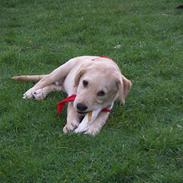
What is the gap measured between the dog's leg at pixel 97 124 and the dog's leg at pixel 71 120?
146 mm

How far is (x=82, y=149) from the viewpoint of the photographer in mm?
4645

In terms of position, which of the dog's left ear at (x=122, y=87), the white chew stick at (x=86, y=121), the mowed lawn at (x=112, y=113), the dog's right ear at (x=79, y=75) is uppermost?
the dog's right ear at (x=79, y=75)

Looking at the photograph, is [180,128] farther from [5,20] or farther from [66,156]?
[5,20]

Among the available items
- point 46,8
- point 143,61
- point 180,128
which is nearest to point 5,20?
point 46,8

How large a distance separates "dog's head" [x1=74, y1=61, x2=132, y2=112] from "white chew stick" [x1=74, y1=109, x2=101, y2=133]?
0.07 m

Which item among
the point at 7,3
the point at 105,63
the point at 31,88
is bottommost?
the point at 7,3

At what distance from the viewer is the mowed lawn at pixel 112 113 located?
432 centimetres

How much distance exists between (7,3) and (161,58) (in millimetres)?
5449

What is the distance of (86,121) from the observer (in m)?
→ 4.98

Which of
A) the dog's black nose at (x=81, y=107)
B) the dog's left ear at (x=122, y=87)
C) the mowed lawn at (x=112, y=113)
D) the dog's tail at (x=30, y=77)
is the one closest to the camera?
the mowed lawn at (x=112, y=113)

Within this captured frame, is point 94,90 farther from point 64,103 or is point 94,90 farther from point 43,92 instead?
point 43,92

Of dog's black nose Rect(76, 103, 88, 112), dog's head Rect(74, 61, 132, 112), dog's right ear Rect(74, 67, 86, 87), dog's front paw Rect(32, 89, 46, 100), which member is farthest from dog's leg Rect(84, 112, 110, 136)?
dog's front paw Rect(32, 89, 46, 100)

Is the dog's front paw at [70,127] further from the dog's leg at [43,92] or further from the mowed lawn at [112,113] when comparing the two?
the dog's leg at [43,92]

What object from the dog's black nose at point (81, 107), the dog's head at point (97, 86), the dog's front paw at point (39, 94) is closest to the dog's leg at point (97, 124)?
the dog's head at point (97, 86)
